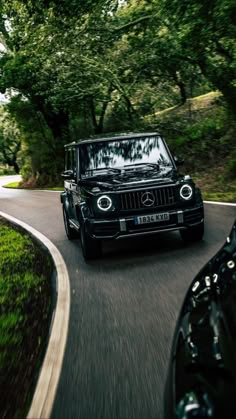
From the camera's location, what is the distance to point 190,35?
13305 mm

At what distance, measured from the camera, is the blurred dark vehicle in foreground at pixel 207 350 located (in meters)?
1.44

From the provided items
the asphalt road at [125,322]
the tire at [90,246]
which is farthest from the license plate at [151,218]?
the tire at [90,246]

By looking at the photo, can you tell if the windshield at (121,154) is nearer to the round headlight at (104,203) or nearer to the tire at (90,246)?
the round headlight at (104,203)

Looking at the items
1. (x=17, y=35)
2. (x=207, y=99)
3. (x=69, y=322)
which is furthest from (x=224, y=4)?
(x=207, y=99)

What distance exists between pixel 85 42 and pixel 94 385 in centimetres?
1754

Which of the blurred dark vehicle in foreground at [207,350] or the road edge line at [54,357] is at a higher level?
the blurred dark vehicle in foreground at [207,350]

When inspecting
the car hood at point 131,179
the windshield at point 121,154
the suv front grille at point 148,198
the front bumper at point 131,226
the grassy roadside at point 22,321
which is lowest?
the grassy roadside at point 22,321

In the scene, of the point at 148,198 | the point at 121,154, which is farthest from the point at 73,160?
the point at 148,198

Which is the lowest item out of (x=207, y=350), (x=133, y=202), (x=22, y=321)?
(x=22, y=321)

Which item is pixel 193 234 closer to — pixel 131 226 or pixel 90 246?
pixel 131 226

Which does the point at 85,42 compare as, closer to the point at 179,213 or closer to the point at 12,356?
the point at 179,213

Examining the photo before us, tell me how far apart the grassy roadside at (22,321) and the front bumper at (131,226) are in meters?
0.93

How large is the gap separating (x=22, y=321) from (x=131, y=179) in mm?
3042

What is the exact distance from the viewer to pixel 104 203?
287 inches
